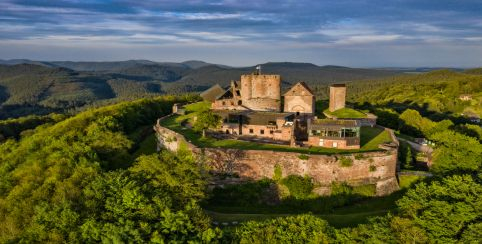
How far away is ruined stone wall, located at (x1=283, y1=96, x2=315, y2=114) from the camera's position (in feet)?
180

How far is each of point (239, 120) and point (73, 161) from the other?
1842 cm

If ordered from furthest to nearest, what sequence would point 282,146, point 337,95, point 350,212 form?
point 337,95 < point 282,146 < point 350,212

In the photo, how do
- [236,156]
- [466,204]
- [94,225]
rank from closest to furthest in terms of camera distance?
[94,225] → [466,204] → [236,156]

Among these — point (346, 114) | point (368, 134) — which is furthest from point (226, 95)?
point (368, 134)

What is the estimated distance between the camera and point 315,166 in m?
34.7

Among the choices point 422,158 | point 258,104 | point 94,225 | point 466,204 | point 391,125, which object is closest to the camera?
point 94,225

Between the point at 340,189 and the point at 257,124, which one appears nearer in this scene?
the point at 340,189

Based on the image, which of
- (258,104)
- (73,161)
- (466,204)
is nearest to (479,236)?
(466,204)

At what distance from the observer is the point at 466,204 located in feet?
80.8

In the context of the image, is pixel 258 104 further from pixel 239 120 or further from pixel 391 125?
pixel 391 125

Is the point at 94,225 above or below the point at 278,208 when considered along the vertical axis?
above

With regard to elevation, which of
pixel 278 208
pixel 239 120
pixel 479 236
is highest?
pixel 239 120

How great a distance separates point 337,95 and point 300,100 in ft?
28.0

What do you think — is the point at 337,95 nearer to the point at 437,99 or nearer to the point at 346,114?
the point at 346,114
